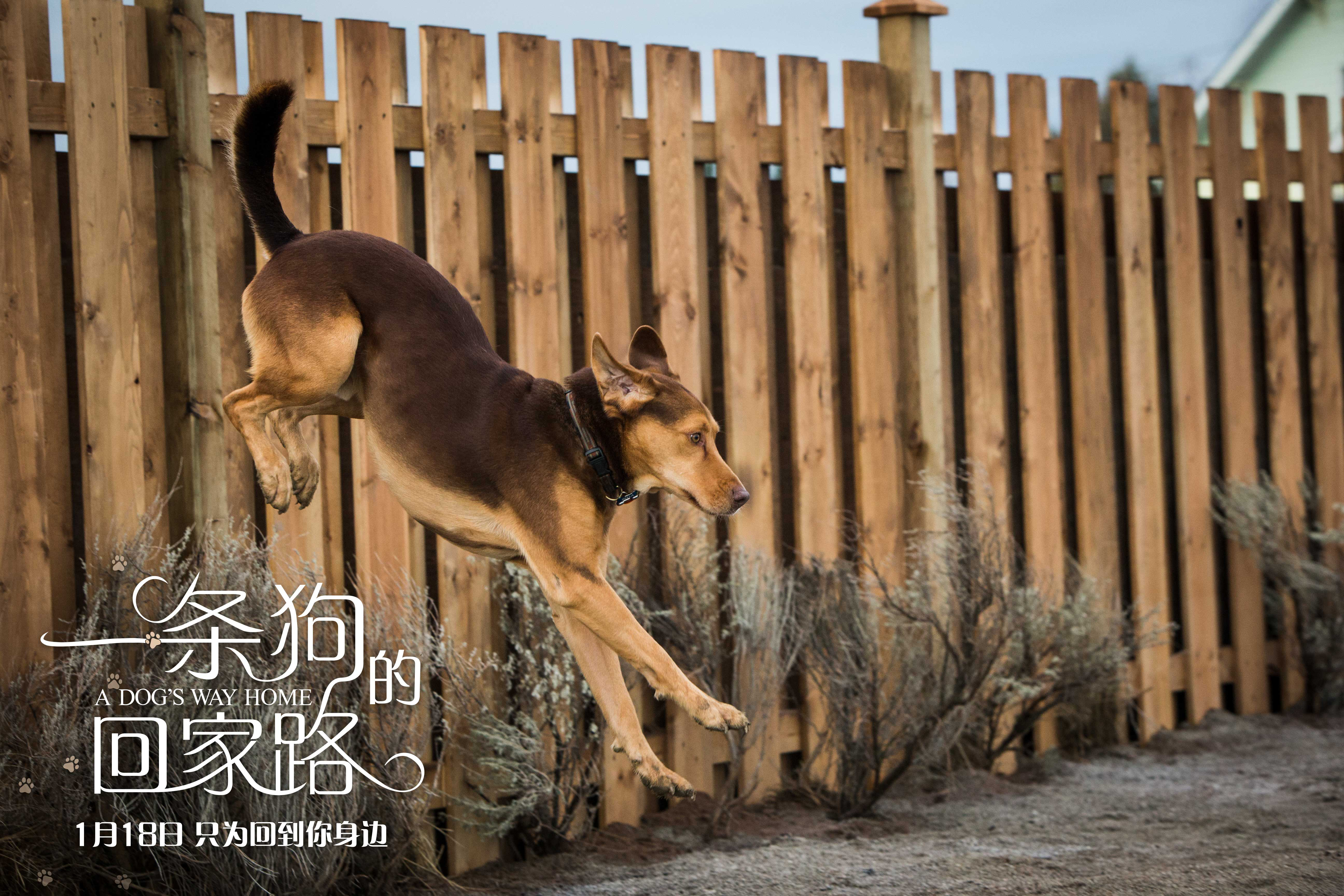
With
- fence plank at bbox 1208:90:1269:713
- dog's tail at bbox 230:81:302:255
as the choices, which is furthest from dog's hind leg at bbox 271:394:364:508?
fence plank at bbox 1208:90:1269:713

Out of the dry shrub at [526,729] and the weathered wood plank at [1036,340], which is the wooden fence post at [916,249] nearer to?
the weathered wood plank at [1036,340]

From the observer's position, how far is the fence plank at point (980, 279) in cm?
655

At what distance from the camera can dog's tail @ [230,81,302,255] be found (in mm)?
2705

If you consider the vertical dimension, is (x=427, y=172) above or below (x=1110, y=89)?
below

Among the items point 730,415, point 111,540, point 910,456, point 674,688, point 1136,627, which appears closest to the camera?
point 674,688

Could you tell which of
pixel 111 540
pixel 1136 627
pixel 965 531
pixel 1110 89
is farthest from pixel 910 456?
pixel 111 540

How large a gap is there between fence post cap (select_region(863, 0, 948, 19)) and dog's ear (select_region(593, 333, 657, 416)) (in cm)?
446

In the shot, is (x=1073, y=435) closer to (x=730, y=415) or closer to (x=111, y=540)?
(x=730, y=415)

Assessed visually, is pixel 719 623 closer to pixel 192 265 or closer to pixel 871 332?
pixel 871 332

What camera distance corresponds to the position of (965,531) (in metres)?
5.91

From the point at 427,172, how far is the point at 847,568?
8.25 ft

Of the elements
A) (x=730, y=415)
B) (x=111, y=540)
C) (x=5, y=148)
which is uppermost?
(x=5, y=148)

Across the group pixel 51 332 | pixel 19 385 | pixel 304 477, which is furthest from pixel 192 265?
pixel 304 477

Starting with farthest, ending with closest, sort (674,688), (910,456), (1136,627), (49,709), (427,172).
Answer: (1136,627)
(910,456)
(427,172)
(49,709)
(674,688)
